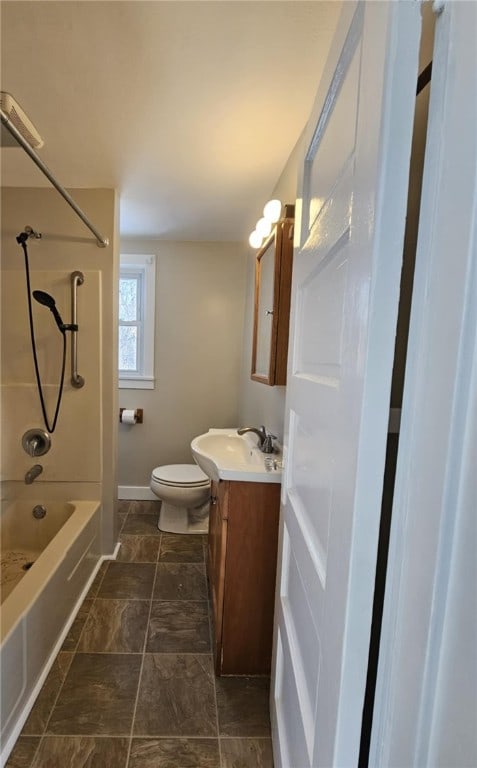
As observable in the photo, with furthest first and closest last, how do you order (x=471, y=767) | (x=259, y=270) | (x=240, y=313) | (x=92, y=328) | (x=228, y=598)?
1. (x=240, y=313)
2. (x=92, y=328)
3. (x=259, y=270)
4. (x=228, y=598)
5. (x=471, y=767)

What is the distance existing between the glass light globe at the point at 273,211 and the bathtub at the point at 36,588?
6.21ft

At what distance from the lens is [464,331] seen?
1.12 ft

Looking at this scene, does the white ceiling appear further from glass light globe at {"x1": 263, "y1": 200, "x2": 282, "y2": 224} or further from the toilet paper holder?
the toilet paper holder

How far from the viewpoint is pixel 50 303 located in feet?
6.37

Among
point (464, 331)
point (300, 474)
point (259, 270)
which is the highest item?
point (259, 270)

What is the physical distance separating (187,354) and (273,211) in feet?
5.22

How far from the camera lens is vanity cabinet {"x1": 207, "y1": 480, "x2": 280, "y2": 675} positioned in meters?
1.39

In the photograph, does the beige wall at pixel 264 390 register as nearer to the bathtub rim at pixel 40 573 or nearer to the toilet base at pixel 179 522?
the toilet base at pixel 179 522

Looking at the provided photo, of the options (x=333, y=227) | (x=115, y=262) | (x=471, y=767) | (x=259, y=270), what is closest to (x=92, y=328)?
(x=115, y=262)

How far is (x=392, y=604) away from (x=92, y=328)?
6.81ft

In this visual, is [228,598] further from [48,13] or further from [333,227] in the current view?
[48,13]

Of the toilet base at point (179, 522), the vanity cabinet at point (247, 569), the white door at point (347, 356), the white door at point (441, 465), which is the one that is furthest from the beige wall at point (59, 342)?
the white door at point (441, 465)

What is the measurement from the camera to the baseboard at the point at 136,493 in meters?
3.08

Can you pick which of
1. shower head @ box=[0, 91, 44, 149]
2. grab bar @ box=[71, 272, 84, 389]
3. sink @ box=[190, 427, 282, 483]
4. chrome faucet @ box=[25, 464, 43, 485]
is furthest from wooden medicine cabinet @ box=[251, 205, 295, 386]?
chrome faucet @ box=[25, 464, 43, 485]
